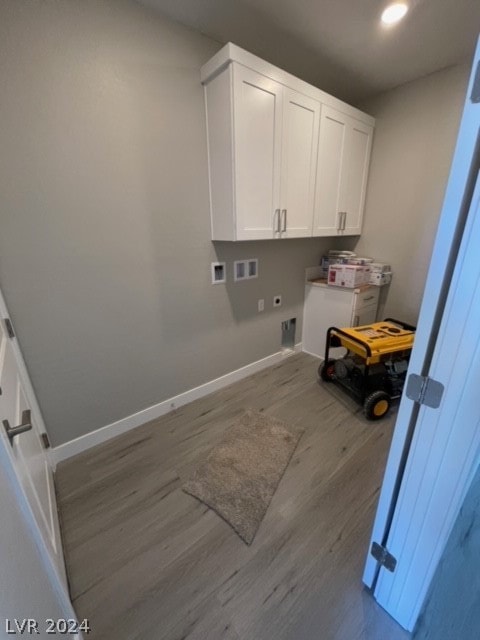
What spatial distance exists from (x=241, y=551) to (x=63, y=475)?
1193 millimetres

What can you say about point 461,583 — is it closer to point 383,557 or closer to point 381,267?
point 383,557

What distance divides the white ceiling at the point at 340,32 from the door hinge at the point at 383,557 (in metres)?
2.72

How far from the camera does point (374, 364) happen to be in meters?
2.16

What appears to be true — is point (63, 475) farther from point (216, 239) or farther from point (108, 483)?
point (216, 239)

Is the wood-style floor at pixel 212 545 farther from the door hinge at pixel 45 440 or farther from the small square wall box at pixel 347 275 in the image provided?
the small square wall box at pixel 347 275

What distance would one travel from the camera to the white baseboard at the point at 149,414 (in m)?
1.78

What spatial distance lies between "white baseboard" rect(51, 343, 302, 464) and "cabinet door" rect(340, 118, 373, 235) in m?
1.66

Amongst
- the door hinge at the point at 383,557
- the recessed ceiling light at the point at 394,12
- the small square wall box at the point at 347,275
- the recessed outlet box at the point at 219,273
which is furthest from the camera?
the small square wall box at the point at 347,275

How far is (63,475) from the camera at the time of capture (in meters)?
1.66

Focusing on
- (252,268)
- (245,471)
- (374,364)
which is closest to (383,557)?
(245,471)

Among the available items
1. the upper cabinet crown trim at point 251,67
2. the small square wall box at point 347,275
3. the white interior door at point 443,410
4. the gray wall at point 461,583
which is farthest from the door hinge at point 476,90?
the small square wall box at point 347,275

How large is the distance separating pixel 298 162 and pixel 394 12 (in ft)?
3.00

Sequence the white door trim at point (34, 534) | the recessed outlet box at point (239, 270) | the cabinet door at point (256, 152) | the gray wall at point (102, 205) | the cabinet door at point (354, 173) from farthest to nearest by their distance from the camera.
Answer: the cabinet door at point (354, 173), the recessed outlet box at point (239, 270), the cabinet door at point (256, 152), the gray wall at point (102, 205), the white door trim at point (34, 534)

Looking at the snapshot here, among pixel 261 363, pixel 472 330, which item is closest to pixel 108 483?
pixel 261 363
